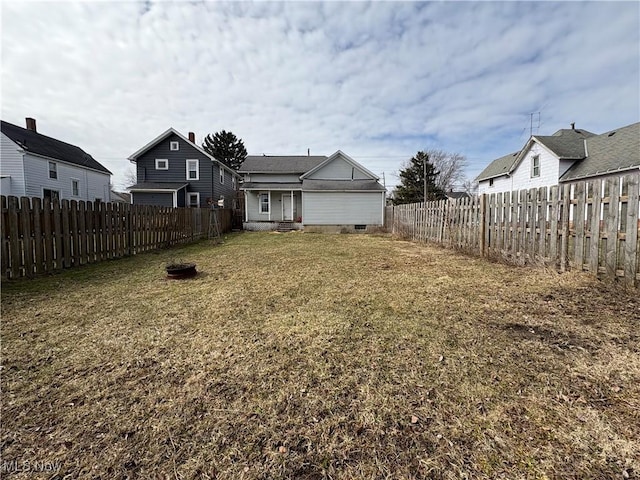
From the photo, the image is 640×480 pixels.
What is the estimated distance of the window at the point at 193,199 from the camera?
22422 millimetres

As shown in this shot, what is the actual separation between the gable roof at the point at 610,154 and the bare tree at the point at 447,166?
2609 centimetres

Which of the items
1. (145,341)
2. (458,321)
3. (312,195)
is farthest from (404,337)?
(312,195)

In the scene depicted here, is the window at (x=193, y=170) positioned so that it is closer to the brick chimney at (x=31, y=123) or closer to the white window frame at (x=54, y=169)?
the white window frame at (x=54, y=169)

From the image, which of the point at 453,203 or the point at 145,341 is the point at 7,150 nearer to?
the point at 145,341

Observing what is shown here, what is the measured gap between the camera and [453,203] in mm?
9188

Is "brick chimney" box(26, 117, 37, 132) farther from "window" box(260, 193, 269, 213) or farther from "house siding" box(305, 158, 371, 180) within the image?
"house siding" box(305, 158, 371, 180)

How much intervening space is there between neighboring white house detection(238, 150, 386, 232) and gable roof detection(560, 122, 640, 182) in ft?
37.0

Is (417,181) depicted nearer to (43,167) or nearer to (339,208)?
(339,208)

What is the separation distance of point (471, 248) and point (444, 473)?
758cm

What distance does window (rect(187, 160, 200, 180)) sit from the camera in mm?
22203

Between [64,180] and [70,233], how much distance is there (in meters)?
20.0

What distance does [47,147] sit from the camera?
20328 mm

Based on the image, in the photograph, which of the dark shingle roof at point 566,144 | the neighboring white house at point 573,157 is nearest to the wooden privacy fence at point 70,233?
the neighboring white house at point 573,157

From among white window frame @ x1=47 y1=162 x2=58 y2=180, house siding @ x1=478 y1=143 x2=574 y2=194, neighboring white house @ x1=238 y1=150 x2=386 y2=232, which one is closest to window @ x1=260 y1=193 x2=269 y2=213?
neighboring white house @ x1=238 y1=150 x2=386 y2=232
